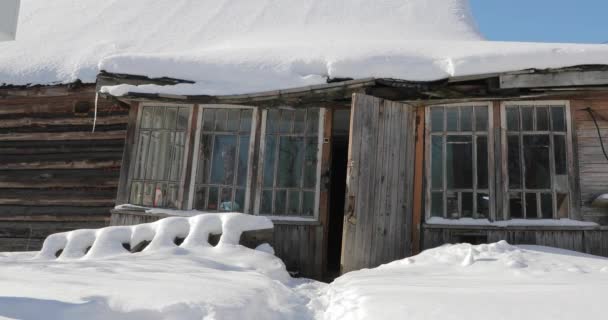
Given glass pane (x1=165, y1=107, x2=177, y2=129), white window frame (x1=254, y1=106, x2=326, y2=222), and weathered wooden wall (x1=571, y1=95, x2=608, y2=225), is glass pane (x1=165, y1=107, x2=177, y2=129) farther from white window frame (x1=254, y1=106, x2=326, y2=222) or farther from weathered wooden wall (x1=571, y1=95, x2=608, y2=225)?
weathered wooden wall (x1=571, y1=95, x2=608, y2=225)

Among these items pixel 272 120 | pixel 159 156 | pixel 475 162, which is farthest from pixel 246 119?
pixel 475 162

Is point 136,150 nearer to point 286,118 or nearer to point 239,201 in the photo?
point 239,201

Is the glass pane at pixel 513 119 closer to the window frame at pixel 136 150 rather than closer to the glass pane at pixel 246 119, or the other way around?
the glass pane at pixel 246 119

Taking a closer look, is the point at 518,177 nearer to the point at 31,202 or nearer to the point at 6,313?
the point at 6,313

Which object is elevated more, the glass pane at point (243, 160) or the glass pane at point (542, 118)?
the glass pane at point (542, 118)

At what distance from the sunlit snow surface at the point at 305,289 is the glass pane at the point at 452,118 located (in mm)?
1811

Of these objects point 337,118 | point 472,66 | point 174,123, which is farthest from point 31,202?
point 472,66

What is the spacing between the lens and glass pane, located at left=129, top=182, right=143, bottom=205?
6.18 meters

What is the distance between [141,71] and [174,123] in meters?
0.85

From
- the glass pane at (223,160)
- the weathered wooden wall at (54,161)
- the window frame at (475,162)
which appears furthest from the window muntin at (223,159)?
the window frame at (475,162)

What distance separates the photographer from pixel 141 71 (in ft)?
19.5

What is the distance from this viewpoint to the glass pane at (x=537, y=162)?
5.34 metres

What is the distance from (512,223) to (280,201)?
2.95m

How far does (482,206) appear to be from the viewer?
5.40 m
